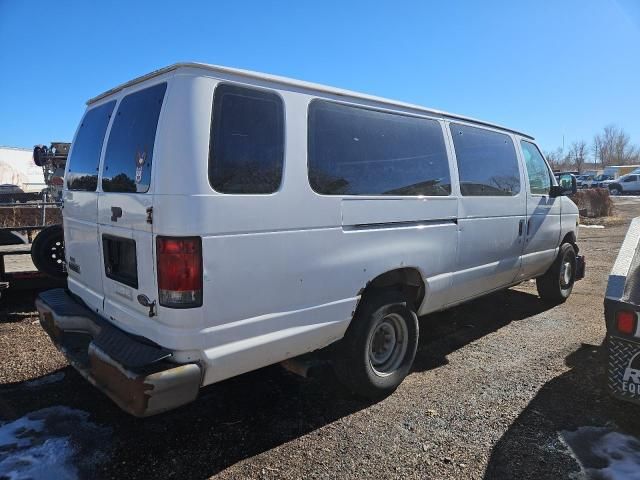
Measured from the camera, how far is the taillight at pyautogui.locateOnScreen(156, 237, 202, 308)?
2.49m

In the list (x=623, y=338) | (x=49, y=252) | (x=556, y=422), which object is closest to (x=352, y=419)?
(x=556, y=422)

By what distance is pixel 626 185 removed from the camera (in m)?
42.7

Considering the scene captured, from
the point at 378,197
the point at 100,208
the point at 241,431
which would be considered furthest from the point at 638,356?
the point at 100,208

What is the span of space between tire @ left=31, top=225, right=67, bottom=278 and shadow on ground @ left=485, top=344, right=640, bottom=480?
4397mm

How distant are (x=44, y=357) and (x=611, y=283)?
4.91 m

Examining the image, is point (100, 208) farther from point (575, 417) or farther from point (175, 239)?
point (575, 417)

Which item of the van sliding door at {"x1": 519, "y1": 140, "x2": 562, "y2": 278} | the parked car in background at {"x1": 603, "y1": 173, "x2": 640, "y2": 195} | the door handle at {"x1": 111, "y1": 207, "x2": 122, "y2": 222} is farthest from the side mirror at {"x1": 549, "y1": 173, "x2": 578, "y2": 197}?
the parked car in background at {"x1": 603, "y1": 173, "x2": 640, "y2": 195}

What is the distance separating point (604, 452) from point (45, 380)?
4.30 meters

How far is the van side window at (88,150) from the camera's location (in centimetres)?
336

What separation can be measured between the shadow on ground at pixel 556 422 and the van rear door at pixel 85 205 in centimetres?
295

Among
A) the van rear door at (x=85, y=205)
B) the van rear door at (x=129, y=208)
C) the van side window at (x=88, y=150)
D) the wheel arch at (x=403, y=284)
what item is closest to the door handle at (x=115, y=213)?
the van rear door at (x=129, y=208)

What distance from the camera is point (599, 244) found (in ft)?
40.9

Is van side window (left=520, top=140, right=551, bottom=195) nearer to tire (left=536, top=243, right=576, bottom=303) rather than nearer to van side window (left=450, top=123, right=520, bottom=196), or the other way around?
van side window (left=450, top=123, right=520, bottom=196)

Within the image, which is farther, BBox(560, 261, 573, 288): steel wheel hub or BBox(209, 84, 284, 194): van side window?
BBox(560, 261, 573, 288): steel wheel hub
